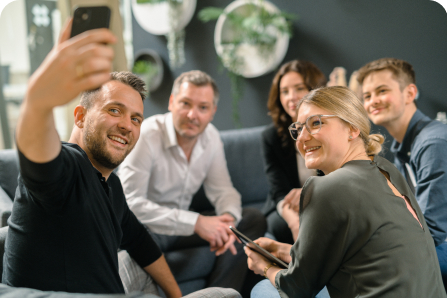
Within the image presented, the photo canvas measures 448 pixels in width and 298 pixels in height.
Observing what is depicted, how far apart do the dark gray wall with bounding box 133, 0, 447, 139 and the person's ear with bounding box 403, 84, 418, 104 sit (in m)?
0.88

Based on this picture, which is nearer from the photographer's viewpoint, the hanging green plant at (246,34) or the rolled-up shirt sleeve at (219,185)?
the rolled-up shirt sleeve at (219,185)

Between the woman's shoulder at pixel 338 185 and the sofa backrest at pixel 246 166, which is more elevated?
the woman's shoulder at pixel 338 185

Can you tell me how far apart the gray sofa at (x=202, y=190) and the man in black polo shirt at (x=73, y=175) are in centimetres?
60

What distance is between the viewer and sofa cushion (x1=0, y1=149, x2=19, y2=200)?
1.72 meters

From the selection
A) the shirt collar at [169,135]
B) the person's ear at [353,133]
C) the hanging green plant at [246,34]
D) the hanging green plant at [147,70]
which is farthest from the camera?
the hanging green plant at [147,70]

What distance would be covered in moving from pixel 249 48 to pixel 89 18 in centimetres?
271

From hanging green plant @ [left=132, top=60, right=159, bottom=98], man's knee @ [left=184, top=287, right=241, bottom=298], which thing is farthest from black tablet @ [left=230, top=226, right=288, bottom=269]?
hanging green plant @ [left=132, top=60, right=159, bottom=98]

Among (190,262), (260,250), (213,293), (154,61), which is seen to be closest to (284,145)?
(190,262)

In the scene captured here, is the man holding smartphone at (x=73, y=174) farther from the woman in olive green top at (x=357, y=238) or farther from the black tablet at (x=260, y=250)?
the woman in olive green top at (x=357, y=238)

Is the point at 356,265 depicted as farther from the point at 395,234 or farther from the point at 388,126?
the point at 388,126

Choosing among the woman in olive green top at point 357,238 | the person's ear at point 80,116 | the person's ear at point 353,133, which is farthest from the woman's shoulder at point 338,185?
the person's ear at point 80,116

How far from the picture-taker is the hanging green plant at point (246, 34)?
10.3 feet

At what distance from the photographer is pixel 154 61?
172 inches

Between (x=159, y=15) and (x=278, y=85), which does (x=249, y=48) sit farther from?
(x=159, y=15)
